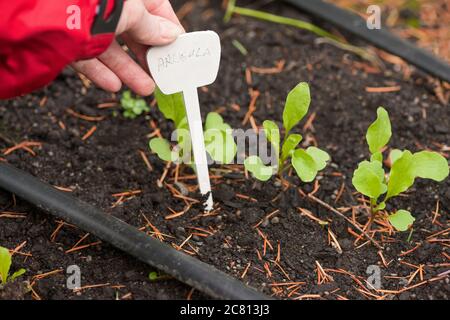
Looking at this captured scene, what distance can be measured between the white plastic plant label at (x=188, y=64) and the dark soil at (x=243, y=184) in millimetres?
313

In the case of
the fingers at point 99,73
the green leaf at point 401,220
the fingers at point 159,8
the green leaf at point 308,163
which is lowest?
the green leaf at point 401,220

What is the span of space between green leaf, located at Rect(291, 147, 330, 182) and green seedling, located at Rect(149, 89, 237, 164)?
0.53 feet

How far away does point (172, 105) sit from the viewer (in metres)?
1.87

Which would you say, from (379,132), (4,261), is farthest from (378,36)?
(4,261)

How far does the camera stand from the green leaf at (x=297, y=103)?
1.74 metres

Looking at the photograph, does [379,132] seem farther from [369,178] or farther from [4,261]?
[4,261]

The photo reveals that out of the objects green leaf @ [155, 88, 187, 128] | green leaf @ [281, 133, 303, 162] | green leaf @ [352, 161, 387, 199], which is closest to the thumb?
green leaf @ [155, 88, 187, 128]

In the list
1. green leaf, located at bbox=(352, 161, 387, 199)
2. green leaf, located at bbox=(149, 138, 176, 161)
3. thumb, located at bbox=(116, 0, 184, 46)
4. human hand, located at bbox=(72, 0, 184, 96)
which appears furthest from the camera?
green leaf, located at bbox=(149, 138, 176, 161)

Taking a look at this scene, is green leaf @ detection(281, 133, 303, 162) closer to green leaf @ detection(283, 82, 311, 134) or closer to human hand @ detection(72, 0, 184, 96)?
green leaf @ detection(283, 82, 311, 134)

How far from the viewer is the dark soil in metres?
1.70

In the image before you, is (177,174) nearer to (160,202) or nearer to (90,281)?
(160,202)

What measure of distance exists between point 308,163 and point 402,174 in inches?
9.5

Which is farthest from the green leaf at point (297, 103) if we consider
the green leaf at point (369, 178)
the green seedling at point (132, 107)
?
the green seedling at point (132, 107)

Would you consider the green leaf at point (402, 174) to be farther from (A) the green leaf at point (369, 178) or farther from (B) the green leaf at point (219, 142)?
(B) the green leaf at point (219, 142)
